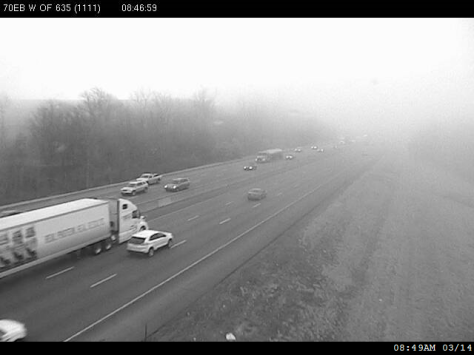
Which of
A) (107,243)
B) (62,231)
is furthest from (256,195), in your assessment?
(62,231)

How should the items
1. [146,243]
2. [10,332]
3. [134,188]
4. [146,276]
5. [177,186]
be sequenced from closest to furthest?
1. [10,332]
2. [146,276]
3. [146,243]
4. [134,188]
5. [177,186]

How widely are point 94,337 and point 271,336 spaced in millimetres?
5325

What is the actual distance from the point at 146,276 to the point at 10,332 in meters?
5.68

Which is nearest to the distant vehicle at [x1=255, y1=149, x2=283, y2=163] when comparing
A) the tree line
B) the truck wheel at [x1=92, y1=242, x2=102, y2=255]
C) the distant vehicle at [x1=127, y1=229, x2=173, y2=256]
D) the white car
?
the tree line

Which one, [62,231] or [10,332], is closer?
[10,332]

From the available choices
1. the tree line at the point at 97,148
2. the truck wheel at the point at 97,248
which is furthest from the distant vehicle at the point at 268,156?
the truck wheel at the point at 97,248

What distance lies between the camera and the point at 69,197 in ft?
112

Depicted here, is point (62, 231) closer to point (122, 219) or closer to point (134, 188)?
point (122, 219)

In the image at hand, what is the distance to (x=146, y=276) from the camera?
47.4 ft

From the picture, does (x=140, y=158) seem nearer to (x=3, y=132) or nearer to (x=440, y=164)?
(x=3, y=132)

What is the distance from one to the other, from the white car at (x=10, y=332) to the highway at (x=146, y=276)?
0.44 metres

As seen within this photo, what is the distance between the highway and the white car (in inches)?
17.2

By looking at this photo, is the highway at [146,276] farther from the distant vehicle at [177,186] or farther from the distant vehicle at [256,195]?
the distant vehicle at [177,186]
